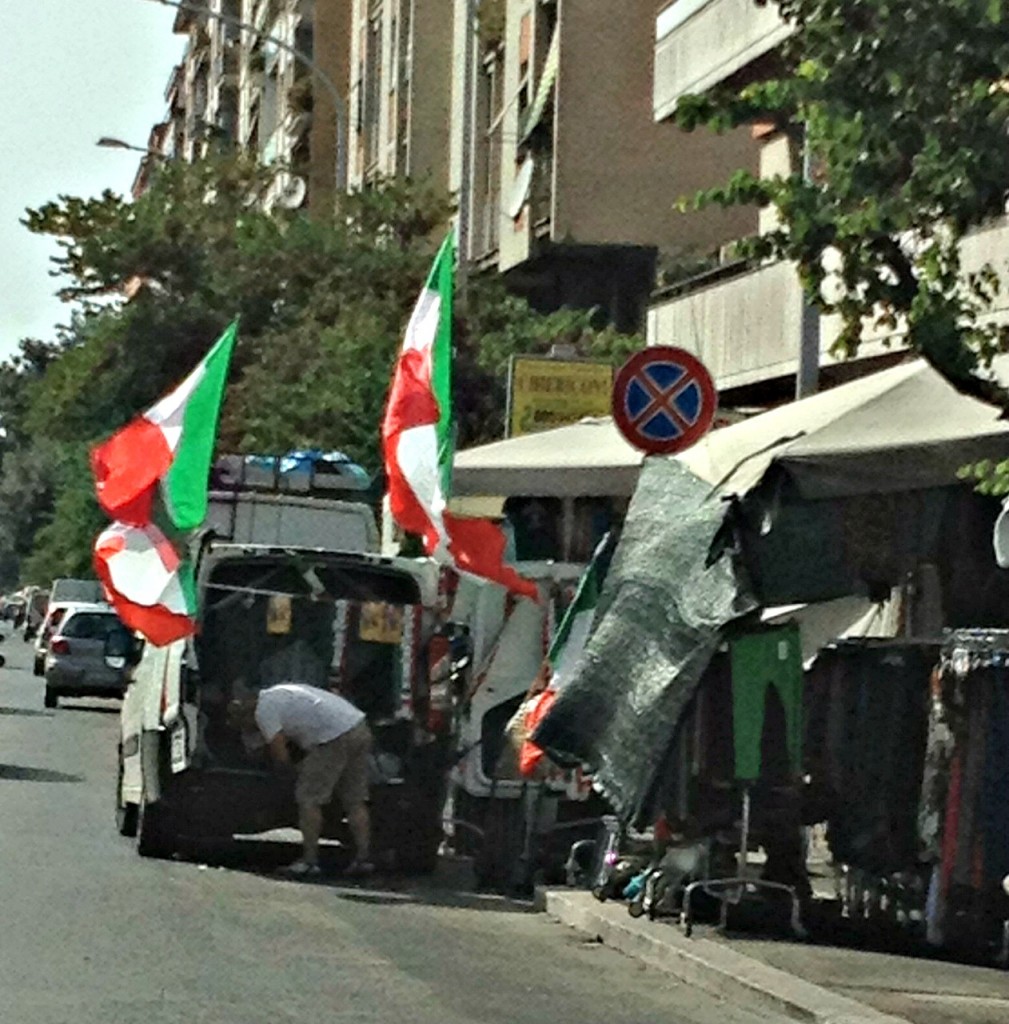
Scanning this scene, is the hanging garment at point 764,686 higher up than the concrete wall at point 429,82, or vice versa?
the concrete wall at point 429,82

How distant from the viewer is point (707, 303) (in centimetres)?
3069

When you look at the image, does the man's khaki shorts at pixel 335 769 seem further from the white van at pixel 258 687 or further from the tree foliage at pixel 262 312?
the tree foliage at pixel 262 312

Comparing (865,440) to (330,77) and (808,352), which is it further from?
(330,77)

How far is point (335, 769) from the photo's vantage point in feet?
63.4

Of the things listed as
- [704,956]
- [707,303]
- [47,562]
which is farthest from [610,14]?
[47,562]

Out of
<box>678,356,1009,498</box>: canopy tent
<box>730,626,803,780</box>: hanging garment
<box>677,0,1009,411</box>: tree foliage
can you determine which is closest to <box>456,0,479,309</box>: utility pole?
<box>678,356,1009,498</box>: canopy tent

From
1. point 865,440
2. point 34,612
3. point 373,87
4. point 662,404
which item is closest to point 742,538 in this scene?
point 865,440

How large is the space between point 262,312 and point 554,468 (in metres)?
31.2

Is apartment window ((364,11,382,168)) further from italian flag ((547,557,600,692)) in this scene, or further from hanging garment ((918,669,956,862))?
hanging garment ((918,669,956,862))

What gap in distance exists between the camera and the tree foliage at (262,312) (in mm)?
41062

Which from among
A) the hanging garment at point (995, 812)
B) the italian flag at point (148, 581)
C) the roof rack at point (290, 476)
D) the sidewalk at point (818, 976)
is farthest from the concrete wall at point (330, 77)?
the hanging garment at point (995, 812)

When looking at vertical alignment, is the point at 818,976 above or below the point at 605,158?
below

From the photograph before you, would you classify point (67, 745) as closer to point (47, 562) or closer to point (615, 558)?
point (615, 558)

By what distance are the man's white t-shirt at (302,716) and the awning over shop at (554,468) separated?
176cm
